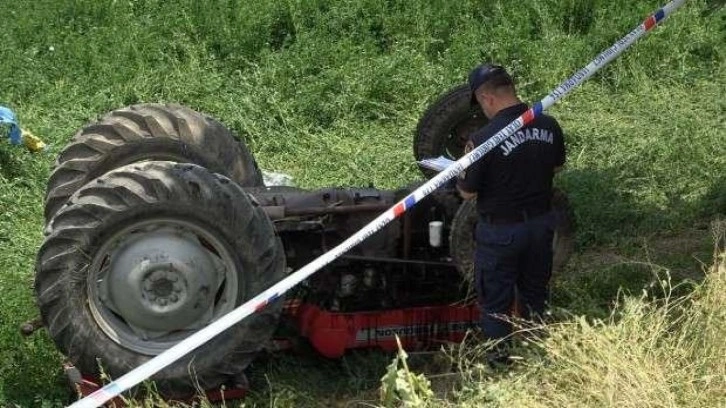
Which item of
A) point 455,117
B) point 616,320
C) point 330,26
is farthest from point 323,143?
point 616,320

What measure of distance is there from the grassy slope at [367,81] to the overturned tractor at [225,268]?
2401mm

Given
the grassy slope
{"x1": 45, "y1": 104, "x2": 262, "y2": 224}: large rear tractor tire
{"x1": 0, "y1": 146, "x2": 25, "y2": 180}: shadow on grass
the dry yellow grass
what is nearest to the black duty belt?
the dry yellow grass

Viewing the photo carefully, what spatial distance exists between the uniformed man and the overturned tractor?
35 centimetres

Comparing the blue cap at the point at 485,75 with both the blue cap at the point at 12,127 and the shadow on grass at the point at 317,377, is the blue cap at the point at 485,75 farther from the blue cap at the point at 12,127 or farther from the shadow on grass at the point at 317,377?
the blue cap at the point at 12,127

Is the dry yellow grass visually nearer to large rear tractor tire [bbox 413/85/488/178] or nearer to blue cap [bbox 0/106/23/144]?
large rear tractor tire [bbox 413/85/488/178]

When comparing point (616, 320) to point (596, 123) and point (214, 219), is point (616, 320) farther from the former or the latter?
point (596, 123)

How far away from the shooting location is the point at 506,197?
17.9 feet

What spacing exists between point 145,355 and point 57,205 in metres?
1.64

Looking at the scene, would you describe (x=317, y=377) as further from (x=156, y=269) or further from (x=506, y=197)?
(x=506, y=197)

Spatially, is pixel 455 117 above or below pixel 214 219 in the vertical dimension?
above

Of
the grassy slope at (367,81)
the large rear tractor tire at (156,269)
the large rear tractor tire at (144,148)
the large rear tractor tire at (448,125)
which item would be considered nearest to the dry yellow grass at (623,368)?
the large rear tractor tire at (156,269)

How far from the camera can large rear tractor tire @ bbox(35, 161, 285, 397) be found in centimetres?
534

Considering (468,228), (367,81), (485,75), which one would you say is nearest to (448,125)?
(468,228)

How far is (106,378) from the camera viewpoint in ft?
17.2
